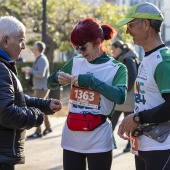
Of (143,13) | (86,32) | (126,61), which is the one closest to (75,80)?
(86,32)

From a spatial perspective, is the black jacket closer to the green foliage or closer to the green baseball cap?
the green baseball cap

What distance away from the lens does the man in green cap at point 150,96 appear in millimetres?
3314

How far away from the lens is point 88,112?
3.91 m

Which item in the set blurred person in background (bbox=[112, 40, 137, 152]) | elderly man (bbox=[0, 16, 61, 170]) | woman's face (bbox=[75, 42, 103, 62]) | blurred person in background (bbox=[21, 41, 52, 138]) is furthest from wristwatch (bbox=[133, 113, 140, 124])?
blurred person in background (bbox=[21, 41, 52, 138])

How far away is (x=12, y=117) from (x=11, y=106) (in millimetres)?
77

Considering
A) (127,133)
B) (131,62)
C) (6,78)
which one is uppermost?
(6,78)

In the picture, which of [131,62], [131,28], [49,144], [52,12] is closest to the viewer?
[131,28]

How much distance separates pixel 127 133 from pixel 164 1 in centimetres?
6564

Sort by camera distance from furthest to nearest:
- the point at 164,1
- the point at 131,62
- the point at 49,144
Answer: the point at 164,1 → the point at 49,144 → the point at 131,62

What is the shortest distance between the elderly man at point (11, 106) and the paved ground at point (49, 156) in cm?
342

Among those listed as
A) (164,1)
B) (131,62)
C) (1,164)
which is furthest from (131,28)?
(164,1)

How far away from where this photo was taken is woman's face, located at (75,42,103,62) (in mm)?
3961

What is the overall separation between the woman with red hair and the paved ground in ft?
9.85

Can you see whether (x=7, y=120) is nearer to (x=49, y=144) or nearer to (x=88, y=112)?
(x=88, y=112)
